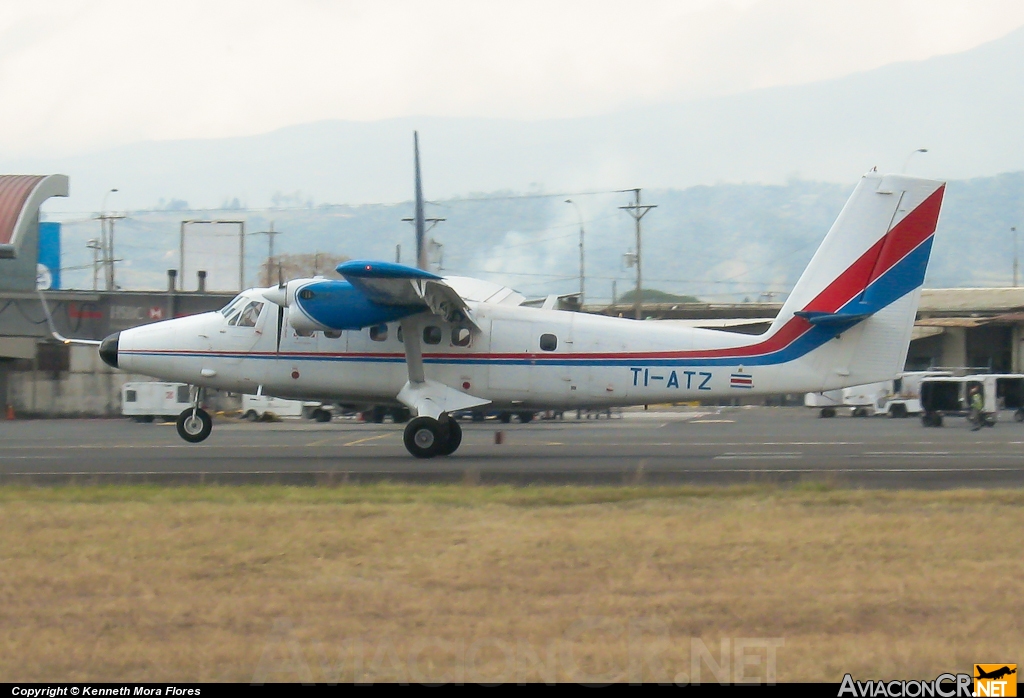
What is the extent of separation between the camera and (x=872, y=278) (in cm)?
1834

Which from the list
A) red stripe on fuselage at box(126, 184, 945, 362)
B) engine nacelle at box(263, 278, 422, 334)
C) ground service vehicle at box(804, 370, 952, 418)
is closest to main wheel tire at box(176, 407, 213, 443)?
engine nacelle at box(263, 278, 422, 334)

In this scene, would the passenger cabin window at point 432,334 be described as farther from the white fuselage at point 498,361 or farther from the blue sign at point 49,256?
the blue sign at point 49,256

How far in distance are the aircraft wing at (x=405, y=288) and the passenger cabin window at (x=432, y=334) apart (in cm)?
33

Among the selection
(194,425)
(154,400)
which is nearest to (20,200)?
(154,400)

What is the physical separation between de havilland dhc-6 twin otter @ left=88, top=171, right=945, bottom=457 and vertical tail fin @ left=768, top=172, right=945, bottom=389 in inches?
0.9

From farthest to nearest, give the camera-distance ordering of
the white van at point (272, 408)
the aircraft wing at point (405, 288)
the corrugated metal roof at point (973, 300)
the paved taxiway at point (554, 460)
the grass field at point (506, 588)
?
the corrugated metal roof at point (973, 300)
the white van at point (272, 408)
the aircraft wing at point (405, 288)
the paved taxiway at point (554, 460)
the grass field at point (506, 588)

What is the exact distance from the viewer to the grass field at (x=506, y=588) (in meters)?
5.91

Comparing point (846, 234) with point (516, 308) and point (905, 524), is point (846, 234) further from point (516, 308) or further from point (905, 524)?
point (905, 524)

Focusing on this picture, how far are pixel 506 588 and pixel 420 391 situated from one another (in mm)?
11298

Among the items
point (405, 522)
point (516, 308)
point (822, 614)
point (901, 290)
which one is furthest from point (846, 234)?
point (822, 614)

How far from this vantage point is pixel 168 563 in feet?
28.3

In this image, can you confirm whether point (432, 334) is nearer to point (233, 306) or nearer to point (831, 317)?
point (233, 306)

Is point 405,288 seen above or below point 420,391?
above

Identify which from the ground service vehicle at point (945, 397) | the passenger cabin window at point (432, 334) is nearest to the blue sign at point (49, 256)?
the passenger cabin window at point (432, 334)
